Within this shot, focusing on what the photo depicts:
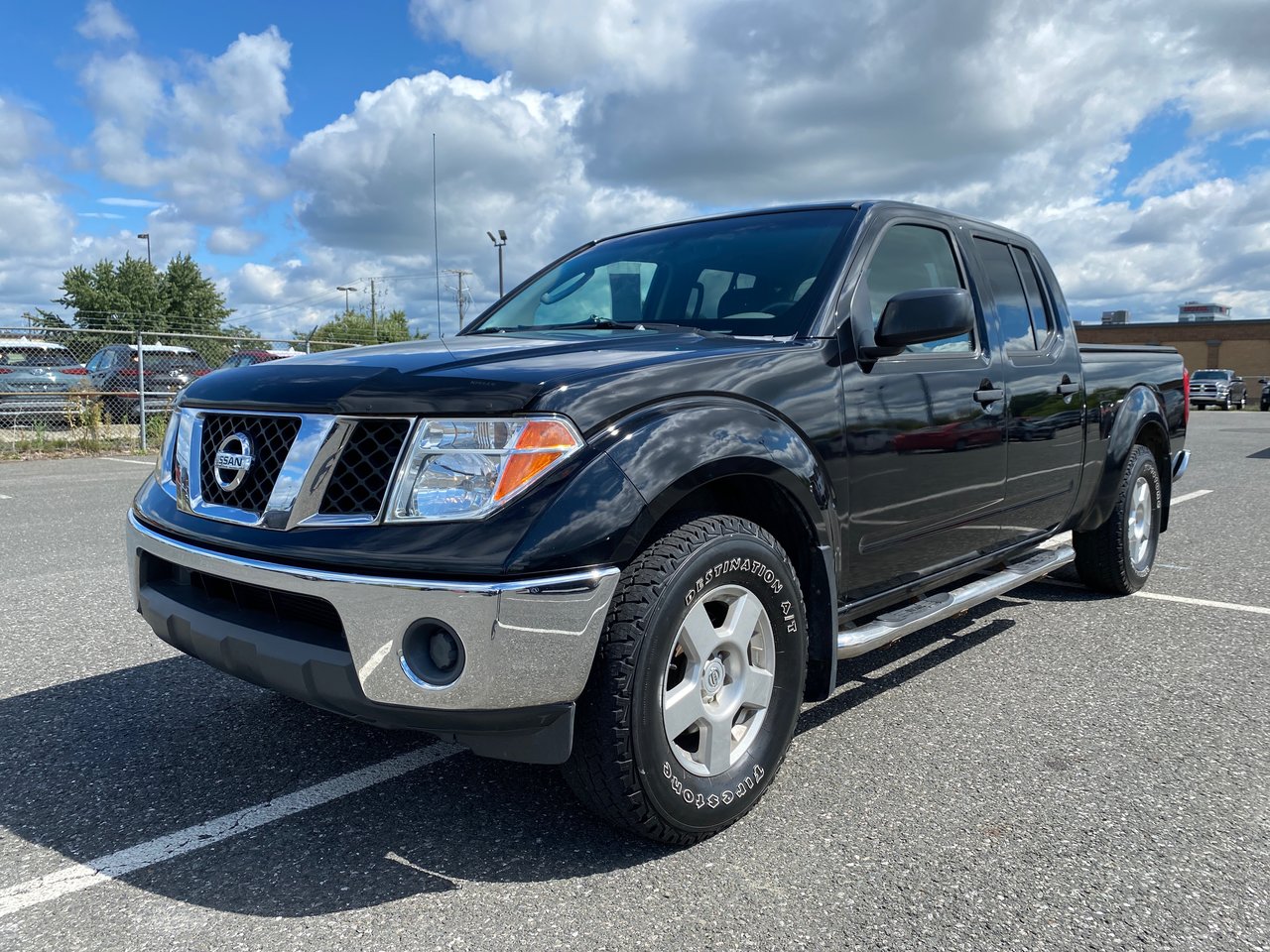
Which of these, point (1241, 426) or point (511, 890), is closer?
point (511, 890)

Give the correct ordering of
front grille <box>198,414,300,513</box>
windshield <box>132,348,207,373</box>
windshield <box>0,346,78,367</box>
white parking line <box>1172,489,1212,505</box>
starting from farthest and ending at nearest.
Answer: windshield <box>132,348,207,373</box>, windshield <box>0,346,78,367</box>, white parking line <box>1172,489,1212,505</box>, front grille <box>198,414,300,513</box>

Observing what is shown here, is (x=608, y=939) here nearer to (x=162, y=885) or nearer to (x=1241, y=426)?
(x=162, y=885)

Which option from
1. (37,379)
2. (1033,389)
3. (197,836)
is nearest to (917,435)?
(1033,389)

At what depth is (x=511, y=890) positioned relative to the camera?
238 cm

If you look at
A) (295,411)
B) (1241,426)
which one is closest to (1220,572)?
(295,411)

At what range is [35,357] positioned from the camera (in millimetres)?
16203

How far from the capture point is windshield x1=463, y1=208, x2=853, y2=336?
3.34 meters

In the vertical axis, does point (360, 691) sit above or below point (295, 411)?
below

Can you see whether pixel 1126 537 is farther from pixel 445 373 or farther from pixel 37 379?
pixel 37 379

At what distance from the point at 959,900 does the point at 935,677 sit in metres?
1.76

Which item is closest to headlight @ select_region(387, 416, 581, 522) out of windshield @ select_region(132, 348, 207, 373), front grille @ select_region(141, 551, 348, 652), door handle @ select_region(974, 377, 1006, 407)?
front grille @ select_region(141, 551, 348, 652)

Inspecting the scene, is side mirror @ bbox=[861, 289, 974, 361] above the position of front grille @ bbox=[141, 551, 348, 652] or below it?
above

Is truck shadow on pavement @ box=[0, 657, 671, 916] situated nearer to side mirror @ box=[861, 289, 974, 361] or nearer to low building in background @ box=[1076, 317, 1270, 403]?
side mirror @ box=[861, 289, 974, 361]

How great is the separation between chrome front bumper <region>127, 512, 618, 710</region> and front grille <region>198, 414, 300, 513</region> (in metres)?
0.28
